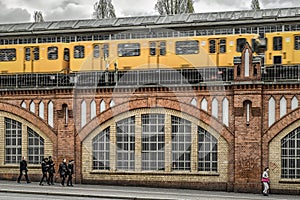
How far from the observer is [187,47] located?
30.2 metres

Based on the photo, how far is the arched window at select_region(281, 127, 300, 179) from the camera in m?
25.7

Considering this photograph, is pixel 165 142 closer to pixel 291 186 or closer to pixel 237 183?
pixel 237 183

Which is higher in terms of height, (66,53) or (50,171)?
(66,53)

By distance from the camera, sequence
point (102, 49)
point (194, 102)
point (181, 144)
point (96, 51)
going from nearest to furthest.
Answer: point (194, 102), point (181, 144), point (102, 49), point (96, 51)

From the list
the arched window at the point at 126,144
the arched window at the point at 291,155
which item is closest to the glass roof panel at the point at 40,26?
the arched window at the point at 126,144

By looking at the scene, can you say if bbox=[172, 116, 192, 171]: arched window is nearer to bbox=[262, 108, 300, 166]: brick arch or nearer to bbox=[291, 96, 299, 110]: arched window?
bbox=[262, 108, 300, 166]: brick arch

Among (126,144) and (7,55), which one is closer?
(126,144)

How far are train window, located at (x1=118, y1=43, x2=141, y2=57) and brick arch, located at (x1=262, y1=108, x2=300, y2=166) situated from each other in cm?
907

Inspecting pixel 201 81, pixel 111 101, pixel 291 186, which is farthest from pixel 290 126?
pixel 111 101

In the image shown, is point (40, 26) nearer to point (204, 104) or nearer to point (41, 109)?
point (41, 109)

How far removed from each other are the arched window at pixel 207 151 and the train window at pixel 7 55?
1282cm

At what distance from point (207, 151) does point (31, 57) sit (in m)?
12.4

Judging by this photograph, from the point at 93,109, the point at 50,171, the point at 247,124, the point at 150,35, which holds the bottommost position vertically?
the point at 50,171

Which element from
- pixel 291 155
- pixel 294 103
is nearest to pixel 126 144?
pixel 291 155
